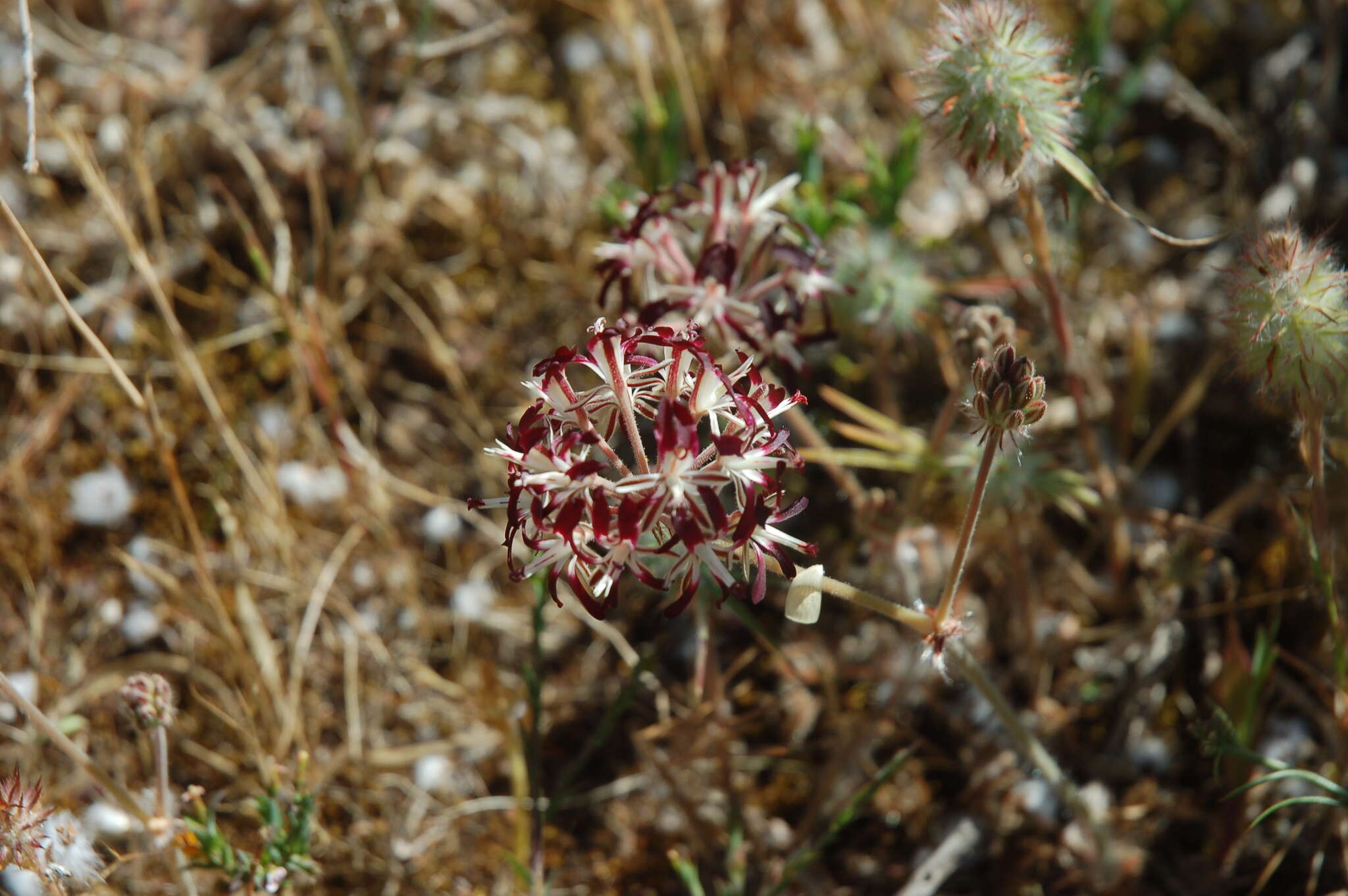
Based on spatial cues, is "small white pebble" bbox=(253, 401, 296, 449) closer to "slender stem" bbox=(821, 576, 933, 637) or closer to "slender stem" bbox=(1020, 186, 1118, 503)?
"slender stem" bbox=(821, 576, 933, 637)

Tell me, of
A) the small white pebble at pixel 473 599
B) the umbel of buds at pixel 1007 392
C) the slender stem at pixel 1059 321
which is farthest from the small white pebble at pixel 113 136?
the umbel of buds at pixel 1007 392

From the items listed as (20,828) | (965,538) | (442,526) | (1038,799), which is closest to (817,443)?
(965,538)

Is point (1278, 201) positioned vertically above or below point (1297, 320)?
below

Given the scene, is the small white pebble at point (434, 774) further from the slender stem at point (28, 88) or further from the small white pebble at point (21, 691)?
the slender stem at point (28, 88)

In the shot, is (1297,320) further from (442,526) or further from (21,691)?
(21,691)

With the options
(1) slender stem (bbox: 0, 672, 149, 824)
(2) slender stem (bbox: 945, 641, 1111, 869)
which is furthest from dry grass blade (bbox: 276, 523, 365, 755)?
(2) slender stem (bbox: 945, 641, 1111, 869)

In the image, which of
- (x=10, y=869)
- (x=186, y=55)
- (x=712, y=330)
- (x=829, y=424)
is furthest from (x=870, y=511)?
(x=186, y=55)

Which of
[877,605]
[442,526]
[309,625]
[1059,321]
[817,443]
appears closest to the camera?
[877,605]
